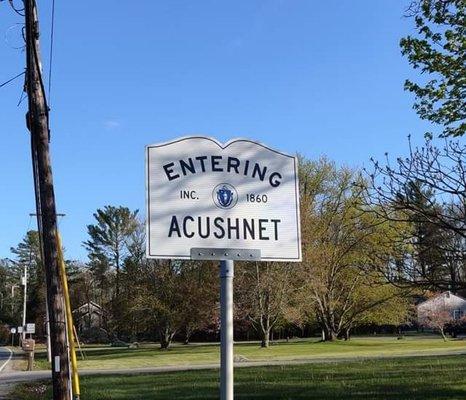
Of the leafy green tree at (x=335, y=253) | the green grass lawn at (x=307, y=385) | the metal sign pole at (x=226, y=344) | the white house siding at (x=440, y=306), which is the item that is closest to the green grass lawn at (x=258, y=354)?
the leafy green tree at (x=335, y=253)

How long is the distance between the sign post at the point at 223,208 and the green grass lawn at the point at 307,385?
9.38 m

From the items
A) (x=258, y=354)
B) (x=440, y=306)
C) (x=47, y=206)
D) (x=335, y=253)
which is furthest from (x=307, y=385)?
(x=440, y=306)

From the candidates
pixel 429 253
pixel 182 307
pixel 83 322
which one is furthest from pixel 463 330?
pixel 429 253

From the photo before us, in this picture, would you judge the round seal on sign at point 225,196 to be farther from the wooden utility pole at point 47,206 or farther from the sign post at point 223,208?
the wooden utility pole at point 47,206

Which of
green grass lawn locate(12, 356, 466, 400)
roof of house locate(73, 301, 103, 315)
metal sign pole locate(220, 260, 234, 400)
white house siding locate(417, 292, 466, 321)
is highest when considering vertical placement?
roof of house locate(73, 301, 103, 315)

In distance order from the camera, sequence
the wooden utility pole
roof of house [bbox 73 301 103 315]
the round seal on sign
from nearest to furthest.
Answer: the round seal on sign
the wooden utility pole
roof of house [bbox 73 301 103 315]

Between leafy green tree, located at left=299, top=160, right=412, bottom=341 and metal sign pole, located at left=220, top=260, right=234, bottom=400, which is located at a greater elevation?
leafy green tree, located at left=299, top=160, right=412, bottom=341

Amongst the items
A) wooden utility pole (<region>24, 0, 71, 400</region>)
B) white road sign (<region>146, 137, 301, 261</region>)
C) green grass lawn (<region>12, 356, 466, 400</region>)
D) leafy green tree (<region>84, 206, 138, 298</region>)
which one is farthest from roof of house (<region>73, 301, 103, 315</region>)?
white road sign (<region>146, 137, 301, 261</region>)

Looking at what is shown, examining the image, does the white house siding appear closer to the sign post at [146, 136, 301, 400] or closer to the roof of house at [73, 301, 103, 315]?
the roof of house at [73, 301, 103, 315]

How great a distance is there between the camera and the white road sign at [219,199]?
3828 millimetres

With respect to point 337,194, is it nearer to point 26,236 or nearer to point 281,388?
point 281,388

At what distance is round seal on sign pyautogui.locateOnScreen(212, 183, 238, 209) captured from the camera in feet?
12.9

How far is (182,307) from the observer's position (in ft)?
170

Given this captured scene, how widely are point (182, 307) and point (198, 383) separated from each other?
1366 inches
